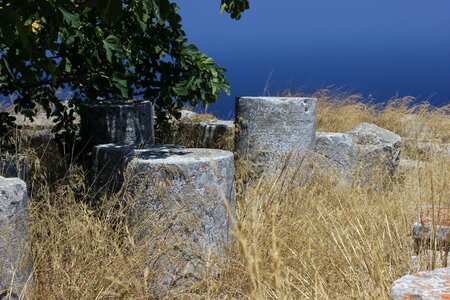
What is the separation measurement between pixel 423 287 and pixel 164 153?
2.38 meters

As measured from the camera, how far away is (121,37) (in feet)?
21.0

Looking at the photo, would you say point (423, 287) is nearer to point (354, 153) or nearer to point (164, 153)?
point (164, 153)

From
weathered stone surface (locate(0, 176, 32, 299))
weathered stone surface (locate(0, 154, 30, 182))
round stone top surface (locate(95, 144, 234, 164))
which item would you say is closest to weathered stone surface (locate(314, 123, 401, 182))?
round stone top surface (locate(95, 144, 234, 164))

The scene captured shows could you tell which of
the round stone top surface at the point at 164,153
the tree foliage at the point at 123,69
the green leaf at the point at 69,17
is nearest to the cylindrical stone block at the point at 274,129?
the tree foliage at the point at 123,69

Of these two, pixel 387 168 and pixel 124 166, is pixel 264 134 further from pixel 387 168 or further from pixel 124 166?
pixel 124 166

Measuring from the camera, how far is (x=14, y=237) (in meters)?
3.19

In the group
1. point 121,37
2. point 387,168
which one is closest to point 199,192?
point 121,37

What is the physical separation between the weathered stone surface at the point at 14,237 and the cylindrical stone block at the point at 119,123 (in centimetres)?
271

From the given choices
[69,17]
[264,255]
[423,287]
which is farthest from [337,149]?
[423,287]

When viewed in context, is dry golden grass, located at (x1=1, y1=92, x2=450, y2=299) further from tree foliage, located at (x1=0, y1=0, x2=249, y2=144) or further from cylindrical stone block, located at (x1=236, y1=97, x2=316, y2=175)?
tree foliage, located at (x1=0, y1=0, x2=249, y2=144)

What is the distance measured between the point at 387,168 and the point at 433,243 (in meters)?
3.57

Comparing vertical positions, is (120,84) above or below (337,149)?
above

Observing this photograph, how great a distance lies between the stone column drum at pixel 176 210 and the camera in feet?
12.9

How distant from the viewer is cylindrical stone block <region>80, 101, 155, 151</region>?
5988 millimetres
